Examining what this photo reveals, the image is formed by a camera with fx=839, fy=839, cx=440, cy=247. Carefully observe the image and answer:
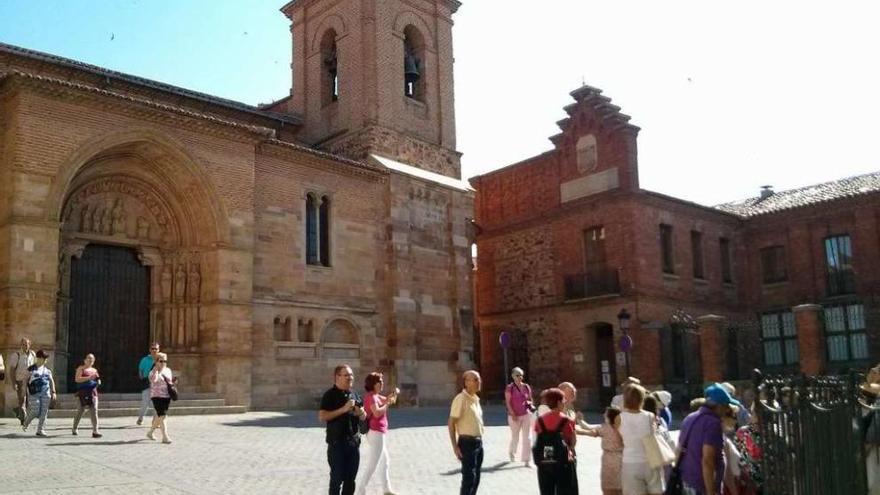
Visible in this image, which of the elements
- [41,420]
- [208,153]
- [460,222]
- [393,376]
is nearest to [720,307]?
[460,222]

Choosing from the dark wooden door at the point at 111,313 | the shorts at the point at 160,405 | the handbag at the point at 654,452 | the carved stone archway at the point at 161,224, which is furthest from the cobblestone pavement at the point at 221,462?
the carved stone archway at the point at 161,224

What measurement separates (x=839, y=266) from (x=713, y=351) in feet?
29.7

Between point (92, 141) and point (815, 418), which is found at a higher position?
point (92, 141)

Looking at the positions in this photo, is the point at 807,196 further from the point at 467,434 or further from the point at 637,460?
→ the point at 637,460

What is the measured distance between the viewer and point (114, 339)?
21312 millimetres

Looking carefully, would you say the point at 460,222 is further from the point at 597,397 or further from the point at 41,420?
the point at 41,420

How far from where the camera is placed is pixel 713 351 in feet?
82.7

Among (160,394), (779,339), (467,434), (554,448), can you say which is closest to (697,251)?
(779,339)

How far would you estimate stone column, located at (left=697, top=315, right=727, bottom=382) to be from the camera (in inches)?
989

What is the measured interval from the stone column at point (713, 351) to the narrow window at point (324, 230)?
11.6 m

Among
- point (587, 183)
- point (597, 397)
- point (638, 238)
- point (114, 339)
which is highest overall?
point (587, 183)

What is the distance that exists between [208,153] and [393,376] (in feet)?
28.6

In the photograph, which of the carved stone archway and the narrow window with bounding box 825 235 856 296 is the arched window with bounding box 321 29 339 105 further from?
the narrow window with bounding box 825 235 856 296

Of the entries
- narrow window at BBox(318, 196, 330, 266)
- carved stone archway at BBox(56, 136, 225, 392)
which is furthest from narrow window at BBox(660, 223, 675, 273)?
carved stone archway at BBox(56, 136, 225, 392)
